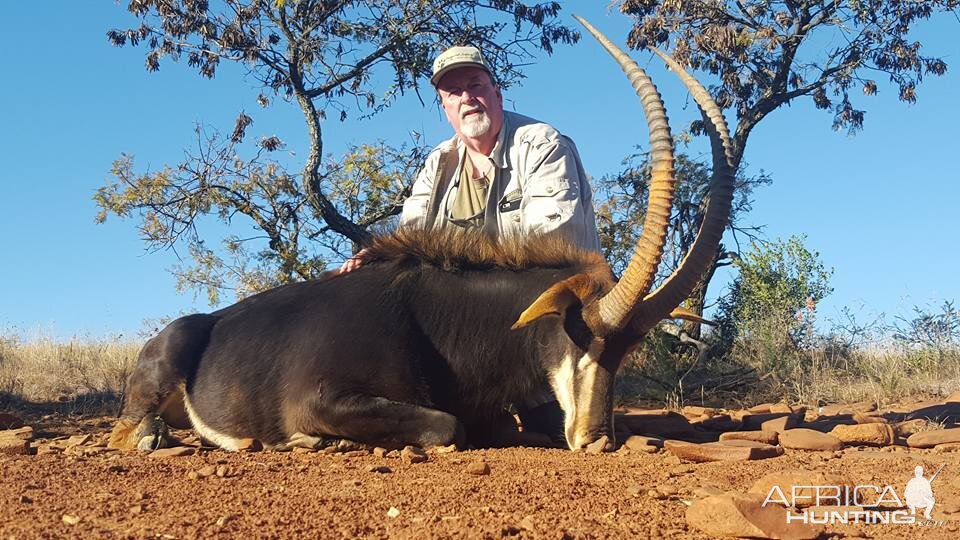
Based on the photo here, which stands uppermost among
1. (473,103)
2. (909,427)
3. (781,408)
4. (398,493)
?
(473,103)

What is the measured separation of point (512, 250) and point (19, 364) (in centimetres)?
860

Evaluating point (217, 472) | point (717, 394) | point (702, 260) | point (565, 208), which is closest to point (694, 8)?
point (717, 394)

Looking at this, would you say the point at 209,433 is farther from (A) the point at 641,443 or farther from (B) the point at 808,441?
(B) the point at 808,441

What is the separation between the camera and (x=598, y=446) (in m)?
4.87

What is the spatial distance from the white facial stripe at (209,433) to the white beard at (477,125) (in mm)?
2828

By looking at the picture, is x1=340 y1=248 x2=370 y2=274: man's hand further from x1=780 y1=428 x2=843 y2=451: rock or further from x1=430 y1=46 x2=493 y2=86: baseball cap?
x1=780 y1=428 x2=843 y2=451: rock

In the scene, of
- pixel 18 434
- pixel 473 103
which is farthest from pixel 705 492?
pixel 18 434

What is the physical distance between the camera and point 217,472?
4.17 meters

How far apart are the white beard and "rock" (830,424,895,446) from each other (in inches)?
131

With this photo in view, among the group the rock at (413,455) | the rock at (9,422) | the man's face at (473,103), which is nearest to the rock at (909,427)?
the rock at (413,455)

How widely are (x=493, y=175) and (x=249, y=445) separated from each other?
2765 mm

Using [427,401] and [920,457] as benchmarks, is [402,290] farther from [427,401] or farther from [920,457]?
[920,457]

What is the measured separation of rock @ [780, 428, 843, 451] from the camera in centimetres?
514

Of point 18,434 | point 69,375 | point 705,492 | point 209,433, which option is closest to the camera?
point 705,492
